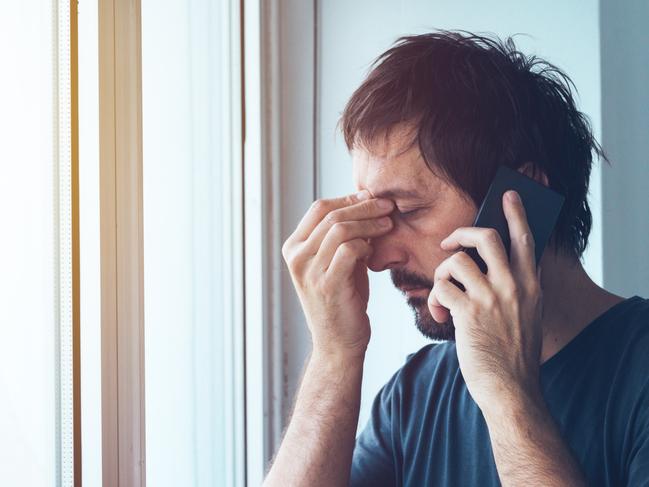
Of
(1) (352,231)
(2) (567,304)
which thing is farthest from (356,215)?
(2) (567,304)

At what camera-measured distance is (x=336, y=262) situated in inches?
44.9

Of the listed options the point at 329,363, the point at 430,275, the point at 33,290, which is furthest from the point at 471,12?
the point at 33,290

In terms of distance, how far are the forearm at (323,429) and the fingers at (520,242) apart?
0.36m

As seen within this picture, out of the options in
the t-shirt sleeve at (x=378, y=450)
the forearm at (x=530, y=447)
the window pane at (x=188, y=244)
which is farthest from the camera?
the window pane at (x=188, y=244)

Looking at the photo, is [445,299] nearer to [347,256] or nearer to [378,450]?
[347,256]

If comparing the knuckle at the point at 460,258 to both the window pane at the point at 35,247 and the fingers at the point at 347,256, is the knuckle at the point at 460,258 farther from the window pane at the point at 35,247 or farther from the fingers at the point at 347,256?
the window pane at the point at 35,247

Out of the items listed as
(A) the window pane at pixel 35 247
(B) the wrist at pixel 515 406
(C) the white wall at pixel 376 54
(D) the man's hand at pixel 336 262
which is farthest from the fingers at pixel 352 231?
(C) the white wall at pixel 376 54

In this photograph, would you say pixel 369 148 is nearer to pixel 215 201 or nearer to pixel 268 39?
pixel 215 201

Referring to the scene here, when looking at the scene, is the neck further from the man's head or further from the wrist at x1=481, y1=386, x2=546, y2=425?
the wrist at x1=481, y1=386, x2=546, y2=425

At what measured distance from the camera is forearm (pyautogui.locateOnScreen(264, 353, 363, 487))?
114 cm

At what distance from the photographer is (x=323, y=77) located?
189cm

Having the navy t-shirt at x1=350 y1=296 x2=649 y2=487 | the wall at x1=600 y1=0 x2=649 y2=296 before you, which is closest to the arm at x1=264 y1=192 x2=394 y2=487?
the navy t-shirt at x1=350 y1=296 x2=649 y2=487

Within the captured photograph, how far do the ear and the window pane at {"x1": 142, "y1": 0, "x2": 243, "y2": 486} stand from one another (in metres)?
0.73

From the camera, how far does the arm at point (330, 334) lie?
3.72 feet
